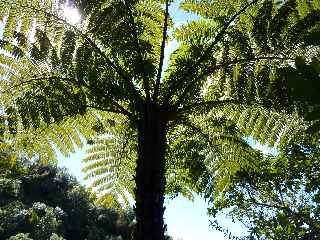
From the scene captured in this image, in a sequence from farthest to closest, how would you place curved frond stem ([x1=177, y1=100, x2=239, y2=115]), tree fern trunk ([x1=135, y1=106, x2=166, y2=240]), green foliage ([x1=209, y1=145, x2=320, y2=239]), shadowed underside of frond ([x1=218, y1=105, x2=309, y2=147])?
green foliage ([x1=209, y1=145, x2=320, y2=239]) < shadowed underside of frond ([x1=218, y1=105, x2=309, y2=147]) < curved frond stem ([x1=177, y1=100, x2=239, y2=115]) < tree fern trunk ([x1=135, y1=106, x2=166, y2=240])

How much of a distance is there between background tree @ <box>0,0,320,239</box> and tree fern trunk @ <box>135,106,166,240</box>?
1.2 inches

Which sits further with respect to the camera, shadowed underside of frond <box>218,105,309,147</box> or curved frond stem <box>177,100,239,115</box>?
shadowed underside of frond <box>218,105,309,147</box>

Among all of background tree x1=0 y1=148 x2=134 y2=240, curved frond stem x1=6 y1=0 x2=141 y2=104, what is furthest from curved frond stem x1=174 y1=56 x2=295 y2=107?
background tree x1=0 y1=148 x2=134 y2=240

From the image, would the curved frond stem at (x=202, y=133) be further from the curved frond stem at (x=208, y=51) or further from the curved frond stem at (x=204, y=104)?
the curved frond stem at (x=208, y=51)

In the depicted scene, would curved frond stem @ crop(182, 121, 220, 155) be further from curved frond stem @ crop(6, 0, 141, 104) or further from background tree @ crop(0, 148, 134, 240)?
background tree @ crop(0, 148, 134, 240)

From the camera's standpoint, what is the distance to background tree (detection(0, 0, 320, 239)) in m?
4.00

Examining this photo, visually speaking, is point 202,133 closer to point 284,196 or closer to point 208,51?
point 208,51

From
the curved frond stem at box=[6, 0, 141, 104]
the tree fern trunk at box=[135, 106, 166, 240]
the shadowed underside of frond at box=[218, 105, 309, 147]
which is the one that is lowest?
the tree fern trunk at box=[135, 106, 166, 240]

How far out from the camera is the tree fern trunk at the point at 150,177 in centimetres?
322

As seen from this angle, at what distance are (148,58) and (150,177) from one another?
134 centimetres

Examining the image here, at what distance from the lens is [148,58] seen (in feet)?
14.2

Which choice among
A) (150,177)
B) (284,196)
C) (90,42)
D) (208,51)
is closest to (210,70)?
(208,51)

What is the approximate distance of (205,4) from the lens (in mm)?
4250

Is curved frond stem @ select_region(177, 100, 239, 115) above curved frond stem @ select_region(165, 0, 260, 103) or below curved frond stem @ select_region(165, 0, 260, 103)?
Answer: below
